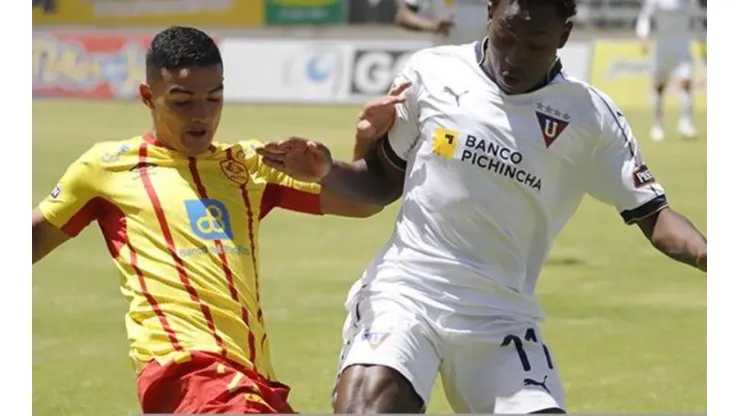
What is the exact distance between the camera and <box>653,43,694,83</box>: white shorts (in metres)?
24.5

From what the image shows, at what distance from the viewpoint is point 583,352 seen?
9.12 metres

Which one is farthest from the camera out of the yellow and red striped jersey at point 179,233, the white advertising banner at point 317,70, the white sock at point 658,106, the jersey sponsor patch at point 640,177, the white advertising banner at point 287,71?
the white advertising banner at point 287,71

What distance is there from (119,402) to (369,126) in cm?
290

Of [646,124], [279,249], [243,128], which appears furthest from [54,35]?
[279,249]

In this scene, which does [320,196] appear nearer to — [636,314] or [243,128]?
[636,314]

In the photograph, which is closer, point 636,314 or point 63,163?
point 636,314

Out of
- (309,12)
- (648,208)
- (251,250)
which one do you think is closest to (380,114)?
(251,250)

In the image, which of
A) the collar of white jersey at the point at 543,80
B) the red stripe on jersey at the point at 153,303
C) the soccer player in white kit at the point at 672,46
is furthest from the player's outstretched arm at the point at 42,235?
the soccer player in white kit at the point at 672,46

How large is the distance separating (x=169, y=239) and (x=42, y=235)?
533mm

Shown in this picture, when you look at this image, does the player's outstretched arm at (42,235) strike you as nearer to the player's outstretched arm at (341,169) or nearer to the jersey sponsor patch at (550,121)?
the player's outstretched arm at (341,169)

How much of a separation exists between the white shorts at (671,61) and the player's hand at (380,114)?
19448 mm

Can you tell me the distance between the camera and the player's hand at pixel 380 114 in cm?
557

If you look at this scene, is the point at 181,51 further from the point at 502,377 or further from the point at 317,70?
the point at 317,70

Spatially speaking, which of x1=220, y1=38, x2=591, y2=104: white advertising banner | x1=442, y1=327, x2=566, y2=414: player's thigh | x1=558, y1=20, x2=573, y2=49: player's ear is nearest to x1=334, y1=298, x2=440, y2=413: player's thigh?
x1=442, y1=327, x2=566, y2=414: player's thigh
